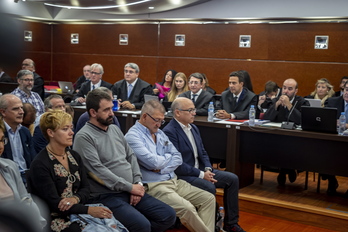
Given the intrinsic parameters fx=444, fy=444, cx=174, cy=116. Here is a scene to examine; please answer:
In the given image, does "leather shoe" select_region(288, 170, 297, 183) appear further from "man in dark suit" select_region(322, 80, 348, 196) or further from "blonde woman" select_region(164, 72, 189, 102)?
"blonde woman" select_region(164, 72, 189, 102)

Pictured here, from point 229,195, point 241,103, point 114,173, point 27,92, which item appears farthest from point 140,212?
point 27,92

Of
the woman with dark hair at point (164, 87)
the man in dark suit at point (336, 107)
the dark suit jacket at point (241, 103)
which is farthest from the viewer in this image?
the woman with dark hair at point (164, 87)

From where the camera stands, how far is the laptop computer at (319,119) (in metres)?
3.89

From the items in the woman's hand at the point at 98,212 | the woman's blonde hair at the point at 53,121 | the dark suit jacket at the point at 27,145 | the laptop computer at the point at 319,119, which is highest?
the woman's blonde hair at the point at 53,121

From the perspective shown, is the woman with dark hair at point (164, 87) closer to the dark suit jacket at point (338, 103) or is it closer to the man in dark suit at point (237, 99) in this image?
the man in dark suit at point (237, 99)

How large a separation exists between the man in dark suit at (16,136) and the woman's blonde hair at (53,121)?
51 cm

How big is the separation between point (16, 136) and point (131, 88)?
311cm

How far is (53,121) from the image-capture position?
2521 millimetres

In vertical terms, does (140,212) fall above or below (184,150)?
below

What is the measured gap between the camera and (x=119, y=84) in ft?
20.0

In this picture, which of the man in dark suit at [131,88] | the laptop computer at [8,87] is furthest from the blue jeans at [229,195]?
the laptop computer at [8,87]

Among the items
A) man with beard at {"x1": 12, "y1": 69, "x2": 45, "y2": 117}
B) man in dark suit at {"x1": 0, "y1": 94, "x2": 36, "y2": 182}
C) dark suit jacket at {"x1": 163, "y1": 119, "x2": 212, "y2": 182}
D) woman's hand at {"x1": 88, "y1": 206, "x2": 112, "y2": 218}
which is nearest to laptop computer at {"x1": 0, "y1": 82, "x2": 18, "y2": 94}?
man with beard at {"x1": 12, "y1": 69, "x2": 45, "y2": 117}

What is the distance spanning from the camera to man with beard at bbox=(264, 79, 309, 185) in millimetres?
4539

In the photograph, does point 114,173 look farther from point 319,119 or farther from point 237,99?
point 237,99
